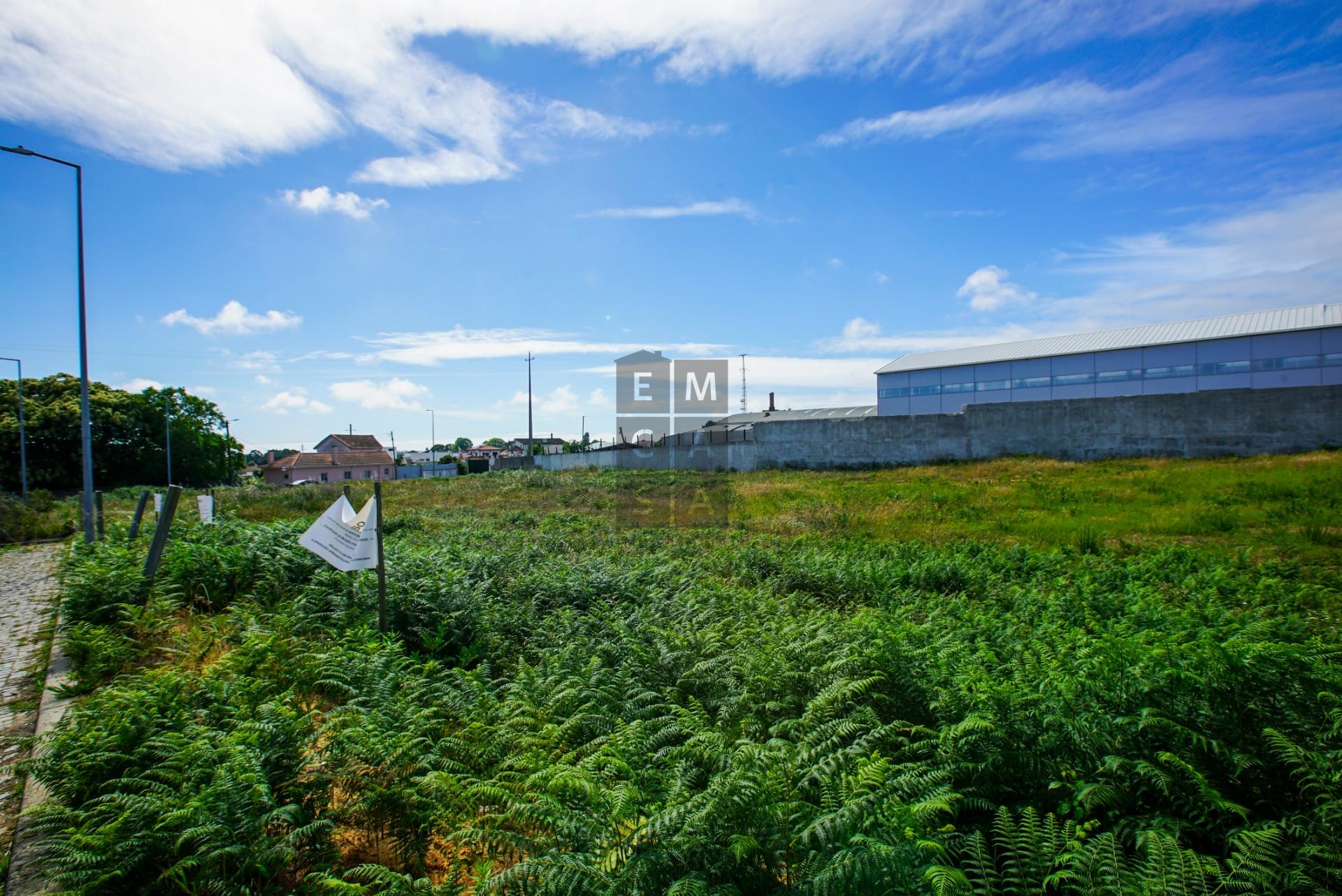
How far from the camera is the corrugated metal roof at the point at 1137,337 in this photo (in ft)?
89.1

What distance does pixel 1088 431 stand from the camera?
74.7ft

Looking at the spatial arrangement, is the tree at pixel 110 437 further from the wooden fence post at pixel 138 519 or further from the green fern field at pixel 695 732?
the green fern field at pixel 695 732

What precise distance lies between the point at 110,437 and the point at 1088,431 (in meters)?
60.8

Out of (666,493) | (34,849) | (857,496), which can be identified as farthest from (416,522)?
(34,849)

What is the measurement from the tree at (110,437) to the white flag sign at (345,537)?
49072mm

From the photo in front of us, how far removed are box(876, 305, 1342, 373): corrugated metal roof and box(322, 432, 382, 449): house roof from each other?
64.2 m

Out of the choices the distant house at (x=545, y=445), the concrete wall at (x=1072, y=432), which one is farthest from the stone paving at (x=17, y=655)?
the distant house at (x=545, y=445)

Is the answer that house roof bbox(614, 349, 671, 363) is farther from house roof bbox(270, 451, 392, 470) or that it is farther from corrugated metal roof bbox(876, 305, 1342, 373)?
house roof bbox(270, 451, 392, 470)

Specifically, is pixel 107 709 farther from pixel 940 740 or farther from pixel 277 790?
pixel 940 740

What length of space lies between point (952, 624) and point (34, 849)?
710 centimetres

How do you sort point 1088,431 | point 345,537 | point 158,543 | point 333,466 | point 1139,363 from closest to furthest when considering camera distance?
point 345,537 → point 158,543 → point 1088,431 → point 1139,363 → point 333,466

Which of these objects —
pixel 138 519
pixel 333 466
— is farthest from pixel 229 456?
pixel 138 519

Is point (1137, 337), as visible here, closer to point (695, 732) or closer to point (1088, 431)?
point (1088, 431)

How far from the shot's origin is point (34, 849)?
11.1 feet
